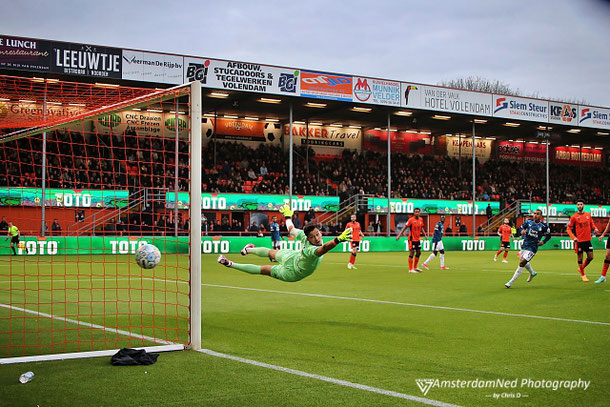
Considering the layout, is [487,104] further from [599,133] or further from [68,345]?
[68,345]

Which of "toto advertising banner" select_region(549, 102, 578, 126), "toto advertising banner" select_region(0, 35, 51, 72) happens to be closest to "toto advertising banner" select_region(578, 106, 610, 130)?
"toto advertising banner" select_region(549, 102, 578, 126)

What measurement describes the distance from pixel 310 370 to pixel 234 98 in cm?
3306

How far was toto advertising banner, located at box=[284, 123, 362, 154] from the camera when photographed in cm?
4883

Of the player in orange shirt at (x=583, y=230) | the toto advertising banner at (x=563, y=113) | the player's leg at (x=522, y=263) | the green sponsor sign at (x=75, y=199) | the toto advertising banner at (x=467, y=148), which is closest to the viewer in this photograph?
the player's leg at (x=522, y=263)

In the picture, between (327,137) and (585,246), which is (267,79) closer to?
(327,137)

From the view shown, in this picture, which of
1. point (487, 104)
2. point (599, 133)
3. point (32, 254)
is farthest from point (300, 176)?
point (599, 133)

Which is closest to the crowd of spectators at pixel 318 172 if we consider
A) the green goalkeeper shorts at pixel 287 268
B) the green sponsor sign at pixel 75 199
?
the green sponsor sign at pixel 75 199

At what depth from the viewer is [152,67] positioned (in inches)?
1277

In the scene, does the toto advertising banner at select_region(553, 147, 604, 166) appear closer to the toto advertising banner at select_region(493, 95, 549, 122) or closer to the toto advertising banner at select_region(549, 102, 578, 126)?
the toto advertising banner at select_region(549, 102, 578, 126)

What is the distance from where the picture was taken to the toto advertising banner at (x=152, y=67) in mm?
32000

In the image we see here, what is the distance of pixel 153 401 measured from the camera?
5.83 m

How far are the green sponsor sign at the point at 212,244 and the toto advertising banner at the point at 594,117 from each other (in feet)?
29.1

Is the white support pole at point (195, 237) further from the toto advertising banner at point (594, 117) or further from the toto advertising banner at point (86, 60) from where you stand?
the toto advertising banner at point (594, 117)

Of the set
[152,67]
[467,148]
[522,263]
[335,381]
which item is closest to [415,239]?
[522,263]
